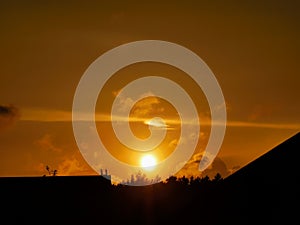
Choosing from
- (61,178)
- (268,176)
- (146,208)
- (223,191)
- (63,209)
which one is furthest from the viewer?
(61,178)

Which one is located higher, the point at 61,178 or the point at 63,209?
the point at 61,178

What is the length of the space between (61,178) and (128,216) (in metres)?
8.42

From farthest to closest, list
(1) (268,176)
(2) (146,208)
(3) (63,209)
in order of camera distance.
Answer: (3) (63,209)
(2) (146,208)
(1) (268,176)

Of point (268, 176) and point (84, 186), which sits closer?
point (268, 176)

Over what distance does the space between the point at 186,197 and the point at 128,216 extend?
229 inches

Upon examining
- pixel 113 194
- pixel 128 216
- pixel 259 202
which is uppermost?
pixel 113 194

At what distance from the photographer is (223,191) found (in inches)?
1036

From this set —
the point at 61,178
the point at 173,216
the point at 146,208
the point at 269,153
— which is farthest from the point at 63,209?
the point at 269,153

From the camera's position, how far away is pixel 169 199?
33.3m

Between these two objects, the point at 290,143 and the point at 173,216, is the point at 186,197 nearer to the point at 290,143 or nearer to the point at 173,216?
the point at 173,216

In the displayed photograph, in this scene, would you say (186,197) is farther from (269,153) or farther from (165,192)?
(269,153)

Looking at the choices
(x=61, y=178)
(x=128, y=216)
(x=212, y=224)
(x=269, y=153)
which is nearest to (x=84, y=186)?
(x=61, y=178)

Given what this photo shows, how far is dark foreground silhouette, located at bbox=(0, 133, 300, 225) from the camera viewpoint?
2359 centimetres

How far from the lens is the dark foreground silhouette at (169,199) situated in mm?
23594
